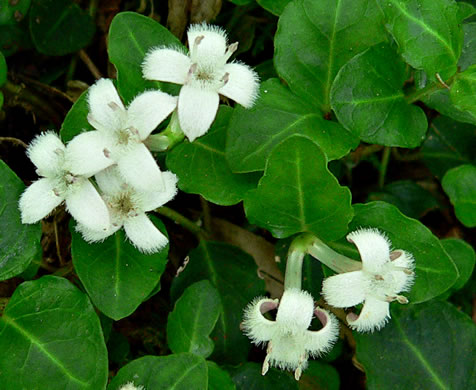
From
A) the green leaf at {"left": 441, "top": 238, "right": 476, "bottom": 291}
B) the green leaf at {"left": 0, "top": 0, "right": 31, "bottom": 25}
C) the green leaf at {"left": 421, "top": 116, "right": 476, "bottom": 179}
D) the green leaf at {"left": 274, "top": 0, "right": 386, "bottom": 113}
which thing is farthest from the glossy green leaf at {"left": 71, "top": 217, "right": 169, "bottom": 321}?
the green leaf at {"left": 421, "top": 116, "right": 476, "bottom": 179}

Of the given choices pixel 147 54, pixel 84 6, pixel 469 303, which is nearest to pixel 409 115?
pixel 147 54

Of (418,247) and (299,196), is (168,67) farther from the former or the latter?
(418,247)

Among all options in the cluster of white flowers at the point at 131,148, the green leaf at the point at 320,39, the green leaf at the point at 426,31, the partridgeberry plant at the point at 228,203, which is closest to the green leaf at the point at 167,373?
the partridgeberry plant at the point at 228,203

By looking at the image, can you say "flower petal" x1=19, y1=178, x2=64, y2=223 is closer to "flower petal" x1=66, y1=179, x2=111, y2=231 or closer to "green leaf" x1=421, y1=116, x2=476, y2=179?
"flower petal" x1=66, y1=179, x2=111, y2=231

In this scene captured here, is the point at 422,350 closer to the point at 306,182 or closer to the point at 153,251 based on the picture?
the point at 306,182

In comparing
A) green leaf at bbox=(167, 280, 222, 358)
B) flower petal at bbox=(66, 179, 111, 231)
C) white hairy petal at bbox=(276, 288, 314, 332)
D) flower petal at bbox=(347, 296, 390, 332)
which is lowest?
green leaf at bbox=(167, 280, 222, 358)

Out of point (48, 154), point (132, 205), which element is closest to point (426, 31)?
point (132, 205)
